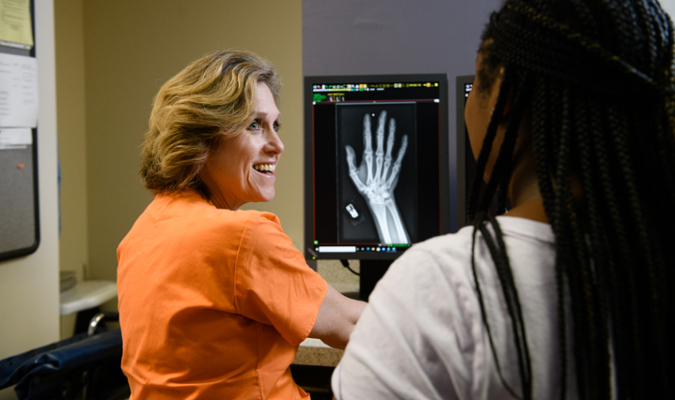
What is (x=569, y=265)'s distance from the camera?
44 cm

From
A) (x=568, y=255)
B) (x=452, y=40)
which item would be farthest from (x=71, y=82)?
(x=568, y=255)

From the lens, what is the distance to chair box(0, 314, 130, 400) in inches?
43.6

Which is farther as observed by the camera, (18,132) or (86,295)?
(86,295)

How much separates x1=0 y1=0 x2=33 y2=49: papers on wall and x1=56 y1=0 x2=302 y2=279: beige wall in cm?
75

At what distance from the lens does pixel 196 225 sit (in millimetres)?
843

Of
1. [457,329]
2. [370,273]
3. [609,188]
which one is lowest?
[370,273]

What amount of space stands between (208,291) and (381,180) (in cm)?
69

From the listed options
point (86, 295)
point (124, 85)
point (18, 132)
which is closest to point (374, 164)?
point (18, 132)

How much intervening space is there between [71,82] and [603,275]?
99.3 inches

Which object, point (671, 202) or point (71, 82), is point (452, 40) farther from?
point (71, 82)

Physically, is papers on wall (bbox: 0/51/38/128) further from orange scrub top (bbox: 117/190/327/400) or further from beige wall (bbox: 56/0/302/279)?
orange scrub top (bbox: 117/190/327/400)

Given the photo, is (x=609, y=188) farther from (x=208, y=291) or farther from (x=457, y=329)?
(x=208, y=291)

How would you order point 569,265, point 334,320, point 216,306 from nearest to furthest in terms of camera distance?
point 569,265 < point 216,306 < point 334,320

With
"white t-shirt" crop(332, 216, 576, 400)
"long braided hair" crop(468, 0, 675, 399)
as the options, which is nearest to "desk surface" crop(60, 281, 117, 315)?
"white t-shirt" crop(332, 216, 576, 400)
